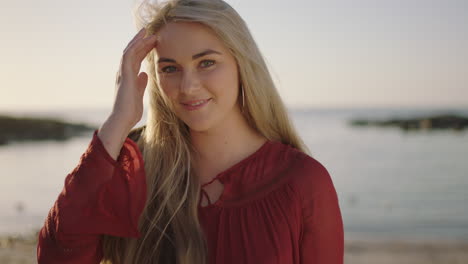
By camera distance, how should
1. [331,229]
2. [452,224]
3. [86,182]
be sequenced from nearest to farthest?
[86,182], [331,229], [452,224]

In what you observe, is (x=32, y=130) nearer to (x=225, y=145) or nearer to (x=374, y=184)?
(x=374, y=184)

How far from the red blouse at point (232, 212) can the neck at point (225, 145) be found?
0.08 m

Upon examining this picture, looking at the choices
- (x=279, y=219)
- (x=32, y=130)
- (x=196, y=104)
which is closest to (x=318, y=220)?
(x=279, y=219)

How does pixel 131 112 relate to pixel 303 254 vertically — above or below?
above

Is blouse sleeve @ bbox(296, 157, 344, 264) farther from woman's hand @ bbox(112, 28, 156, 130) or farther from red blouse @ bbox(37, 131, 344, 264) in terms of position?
woman's hand @ bbox(112, 28, 156, 130)

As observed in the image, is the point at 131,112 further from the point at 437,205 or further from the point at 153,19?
the point at 437,205

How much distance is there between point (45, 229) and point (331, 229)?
3.99 feet

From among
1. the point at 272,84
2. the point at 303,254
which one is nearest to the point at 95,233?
the point at 303,254

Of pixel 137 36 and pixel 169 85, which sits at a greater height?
pixel 137 36

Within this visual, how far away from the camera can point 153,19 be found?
90.1 inches

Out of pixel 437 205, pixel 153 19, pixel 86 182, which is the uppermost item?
pixel 153 19

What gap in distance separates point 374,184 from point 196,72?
544 inches

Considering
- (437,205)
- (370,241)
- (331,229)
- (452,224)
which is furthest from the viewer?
(437,205)

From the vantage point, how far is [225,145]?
246 centimetres
